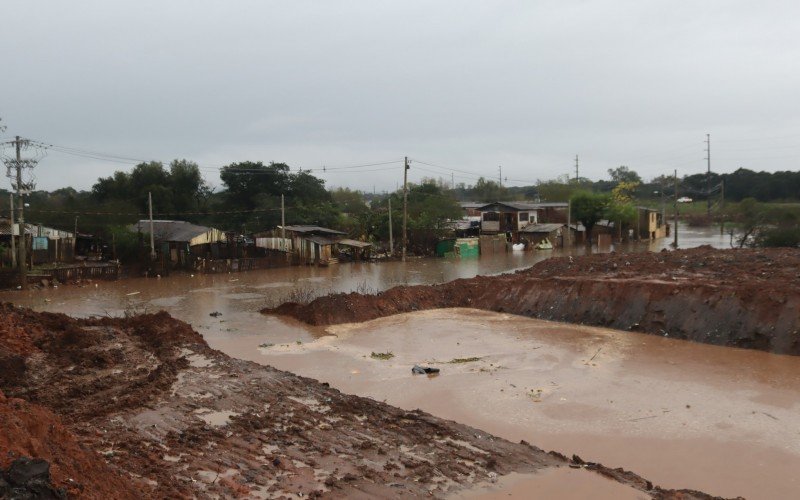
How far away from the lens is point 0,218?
3269cm

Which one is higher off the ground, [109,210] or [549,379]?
[109,210]

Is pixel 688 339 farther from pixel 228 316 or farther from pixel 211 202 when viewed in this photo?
pixel 211 202

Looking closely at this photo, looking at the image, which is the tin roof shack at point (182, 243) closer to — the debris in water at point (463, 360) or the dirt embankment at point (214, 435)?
the dirt embankment at point (214, 435)

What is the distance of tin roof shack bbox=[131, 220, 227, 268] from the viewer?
111 ft

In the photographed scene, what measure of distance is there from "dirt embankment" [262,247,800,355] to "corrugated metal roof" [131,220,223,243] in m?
15.3

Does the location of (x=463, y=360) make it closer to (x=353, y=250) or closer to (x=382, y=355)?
(x=382, y=355)

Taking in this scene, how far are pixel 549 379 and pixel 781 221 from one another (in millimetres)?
34361

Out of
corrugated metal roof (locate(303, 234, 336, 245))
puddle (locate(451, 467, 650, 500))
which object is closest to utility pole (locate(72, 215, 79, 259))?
corrugated metal roof (locate(303, 234, 336, 245))

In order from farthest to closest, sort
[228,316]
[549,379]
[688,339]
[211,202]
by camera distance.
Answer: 1. [211,202]
2. [228,316]
3. [688,339]
4. [549,379]

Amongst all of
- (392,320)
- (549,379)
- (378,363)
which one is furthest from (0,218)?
(549,379)

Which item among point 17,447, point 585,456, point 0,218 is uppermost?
point 0,218

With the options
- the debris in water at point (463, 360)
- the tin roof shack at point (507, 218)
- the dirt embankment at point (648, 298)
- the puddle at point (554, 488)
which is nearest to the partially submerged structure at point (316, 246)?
the dirt embankment at point (648, 298)

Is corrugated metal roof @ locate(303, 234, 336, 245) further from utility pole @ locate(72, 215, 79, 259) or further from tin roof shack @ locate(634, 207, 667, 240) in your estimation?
tin roof shack @ locate(634, 207, 667, 240)

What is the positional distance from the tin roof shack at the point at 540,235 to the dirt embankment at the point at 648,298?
23.5 m
